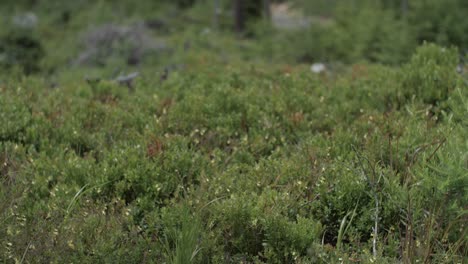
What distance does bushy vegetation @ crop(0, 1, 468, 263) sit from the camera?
414 centimetres

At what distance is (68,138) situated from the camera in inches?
245

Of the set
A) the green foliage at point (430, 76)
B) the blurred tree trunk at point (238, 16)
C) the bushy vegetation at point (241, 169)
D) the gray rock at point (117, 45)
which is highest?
the green foliage at point (430, 76)

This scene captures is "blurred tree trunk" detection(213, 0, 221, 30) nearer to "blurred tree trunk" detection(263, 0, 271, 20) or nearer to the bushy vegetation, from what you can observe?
"blurred tree trunk" detection(263, 0, 271, 20)

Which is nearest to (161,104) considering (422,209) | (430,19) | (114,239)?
(114,239)

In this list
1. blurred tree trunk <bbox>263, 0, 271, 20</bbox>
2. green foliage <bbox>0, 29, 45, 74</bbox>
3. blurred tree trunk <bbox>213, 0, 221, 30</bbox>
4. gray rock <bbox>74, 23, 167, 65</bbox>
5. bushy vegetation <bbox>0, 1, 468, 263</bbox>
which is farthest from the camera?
blurred tree trunk <bbox>213, 0, 221, 30</bbox>

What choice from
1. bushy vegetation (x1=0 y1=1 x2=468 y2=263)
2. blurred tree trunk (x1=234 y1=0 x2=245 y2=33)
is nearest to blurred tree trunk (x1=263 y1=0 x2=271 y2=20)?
blurred tree trunk (x1=234 y1=0 x2=245 y2=33)

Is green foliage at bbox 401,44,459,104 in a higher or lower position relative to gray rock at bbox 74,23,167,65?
higher

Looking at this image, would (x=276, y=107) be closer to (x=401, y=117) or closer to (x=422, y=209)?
(x=401, y=117)

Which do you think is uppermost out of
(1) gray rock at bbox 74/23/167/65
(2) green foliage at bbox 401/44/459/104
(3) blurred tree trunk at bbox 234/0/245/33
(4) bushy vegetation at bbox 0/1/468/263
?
(2) green foliage at bbox 401/44/459/104

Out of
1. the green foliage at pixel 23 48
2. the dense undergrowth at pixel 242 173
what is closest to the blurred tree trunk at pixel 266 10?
the green foliage at pixel 23 48

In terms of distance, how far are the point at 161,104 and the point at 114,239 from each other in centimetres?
330

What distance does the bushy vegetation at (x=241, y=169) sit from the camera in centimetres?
414

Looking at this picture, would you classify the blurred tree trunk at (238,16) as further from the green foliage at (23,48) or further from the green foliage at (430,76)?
the green foliage at (430,76)

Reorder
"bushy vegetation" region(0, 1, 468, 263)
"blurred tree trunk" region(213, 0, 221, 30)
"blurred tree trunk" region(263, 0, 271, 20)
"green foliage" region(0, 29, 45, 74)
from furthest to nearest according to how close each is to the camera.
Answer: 1. "blurred tree trunk" region(213, 0, 221, 30)
2. "blurred tree trunk" region(263, 0, 271, 20)
3. "green foliage" region(0, 29, 45, 74)
4. "bushy vegetation" region(0, 1, 468, 263)
